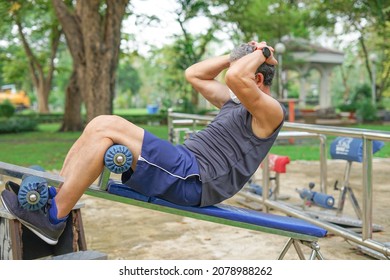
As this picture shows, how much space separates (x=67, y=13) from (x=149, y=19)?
320 inches

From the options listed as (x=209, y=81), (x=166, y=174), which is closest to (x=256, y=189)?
(x=209, y=81)

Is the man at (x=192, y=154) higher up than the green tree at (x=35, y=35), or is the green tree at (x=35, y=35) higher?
the green tree at (x=35, y=35)

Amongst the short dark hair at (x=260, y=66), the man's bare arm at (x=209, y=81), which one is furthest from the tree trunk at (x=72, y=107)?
the short dark hair at (x=260, y=66)

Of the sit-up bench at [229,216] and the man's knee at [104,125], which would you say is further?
the sit-up bench at [229,216]

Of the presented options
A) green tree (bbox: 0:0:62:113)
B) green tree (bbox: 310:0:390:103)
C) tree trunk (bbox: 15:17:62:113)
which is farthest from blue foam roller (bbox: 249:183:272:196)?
tree trunk (bbox: 15:17:62:113)

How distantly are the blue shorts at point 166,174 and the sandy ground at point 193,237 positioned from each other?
52.9 inches

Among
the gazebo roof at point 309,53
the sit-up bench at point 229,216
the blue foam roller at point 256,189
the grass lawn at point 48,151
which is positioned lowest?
the grass lawn at point 48,151

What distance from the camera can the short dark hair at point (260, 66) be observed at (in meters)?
2.56

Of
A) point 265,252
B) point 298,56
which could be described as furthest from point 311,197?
point 298,56

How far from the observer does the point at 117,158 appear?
86.7 inches

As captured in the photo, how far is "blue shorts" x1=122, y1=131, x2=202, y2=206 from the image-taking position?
2.37 metres

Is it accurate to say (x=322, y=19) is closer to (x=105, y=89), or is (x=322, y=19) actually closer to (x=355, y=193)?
(x=105, y=89)

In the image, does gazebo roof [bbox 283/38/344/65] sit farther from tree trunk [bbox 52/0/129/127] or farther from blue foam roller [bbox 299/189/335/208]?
blue foam roller [bbox 299/189/335/208]

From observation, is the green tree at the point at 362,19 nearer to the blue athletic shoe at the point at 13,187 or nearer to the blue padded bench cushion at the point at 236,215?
the blue padded bench cushion at the point at 236,215
